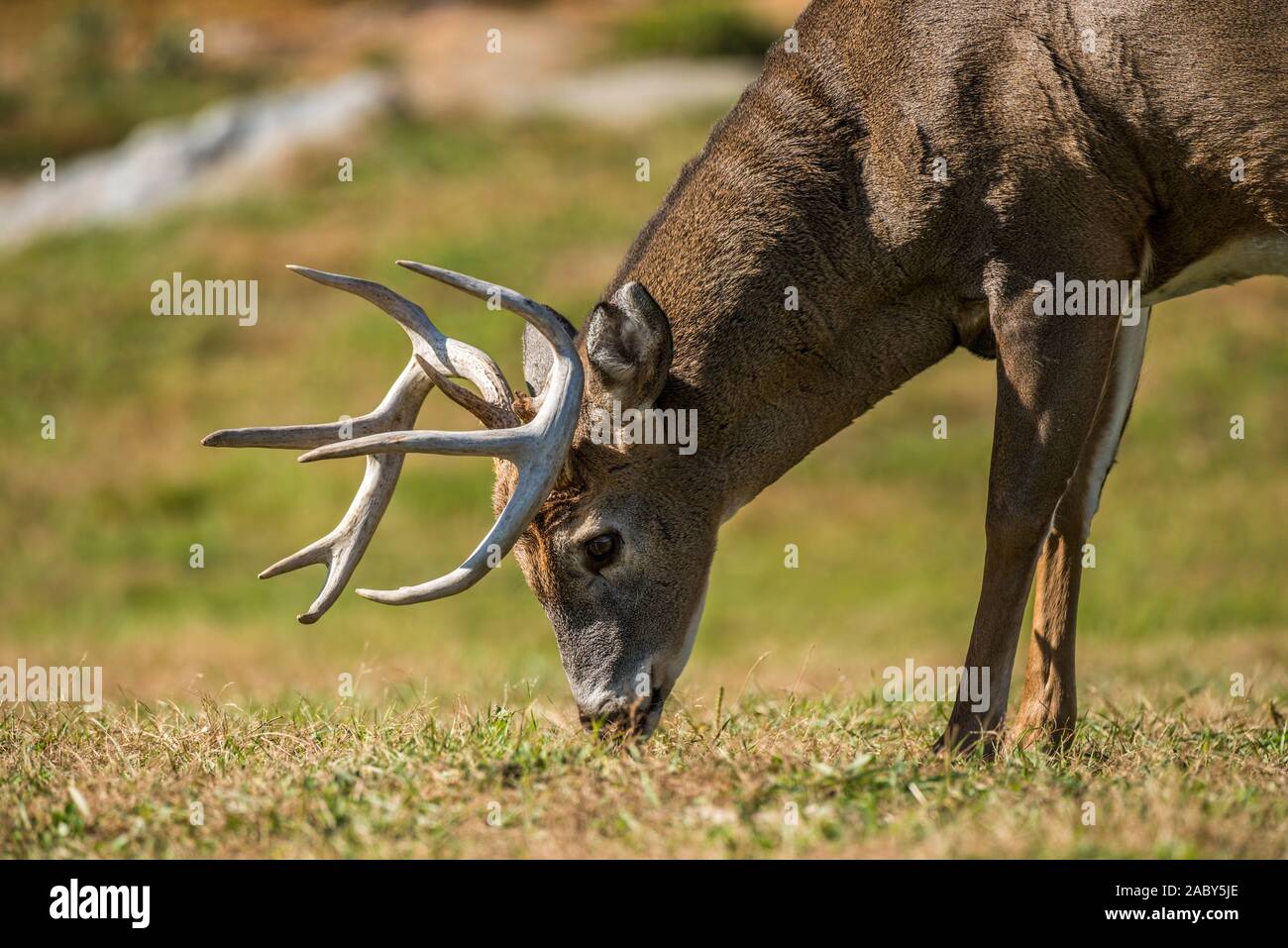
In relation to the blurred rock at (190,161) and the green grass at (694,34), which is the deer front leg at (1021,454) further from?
the green grass at (694,34)

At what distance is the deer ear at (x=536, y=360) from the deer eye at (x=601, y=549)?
641mm

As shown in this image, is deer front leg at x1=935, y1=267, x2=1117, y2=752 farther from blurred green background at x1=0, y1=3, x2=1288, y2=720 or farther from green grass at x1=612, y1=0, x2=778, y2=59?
green grass at x1=612, y1=0, x2=778, y2=59

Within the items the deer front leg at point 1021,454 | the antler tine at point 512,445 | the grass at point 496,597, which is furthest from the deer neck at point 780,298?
the grass at point 496,597

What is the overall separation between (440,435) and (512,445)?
307 mm

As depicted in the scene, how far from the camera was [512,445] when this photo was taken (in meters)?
6.38

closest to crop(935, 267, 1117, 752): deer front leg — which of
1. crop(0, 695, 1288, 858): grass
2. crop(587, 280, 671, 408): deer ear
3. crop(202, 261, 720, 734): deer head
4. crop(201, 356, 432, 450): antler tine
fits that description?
crop(0, 695, 1288, 858): grass

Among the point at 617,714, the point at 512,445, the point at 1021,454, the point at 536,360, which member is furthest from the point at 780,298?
the point at 617,714

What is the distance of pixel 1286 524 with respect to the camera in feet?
62.3

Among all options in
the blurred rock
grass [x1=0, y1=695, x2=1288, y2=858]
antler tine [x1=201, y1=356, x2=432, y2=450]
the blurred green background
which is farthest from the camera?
the blurred rock

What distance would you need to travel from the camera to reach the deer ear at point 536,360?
22.6ft

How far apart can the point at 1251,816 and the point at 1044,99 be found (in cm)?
284

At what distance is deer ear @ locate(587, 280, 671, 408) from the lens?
654cm

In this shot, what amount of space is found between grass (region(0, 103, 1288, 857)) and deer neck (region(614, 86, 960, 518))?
1264 mm

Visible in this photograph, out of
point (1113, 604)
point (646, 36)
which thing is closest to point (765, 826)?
point (1113, 604)
